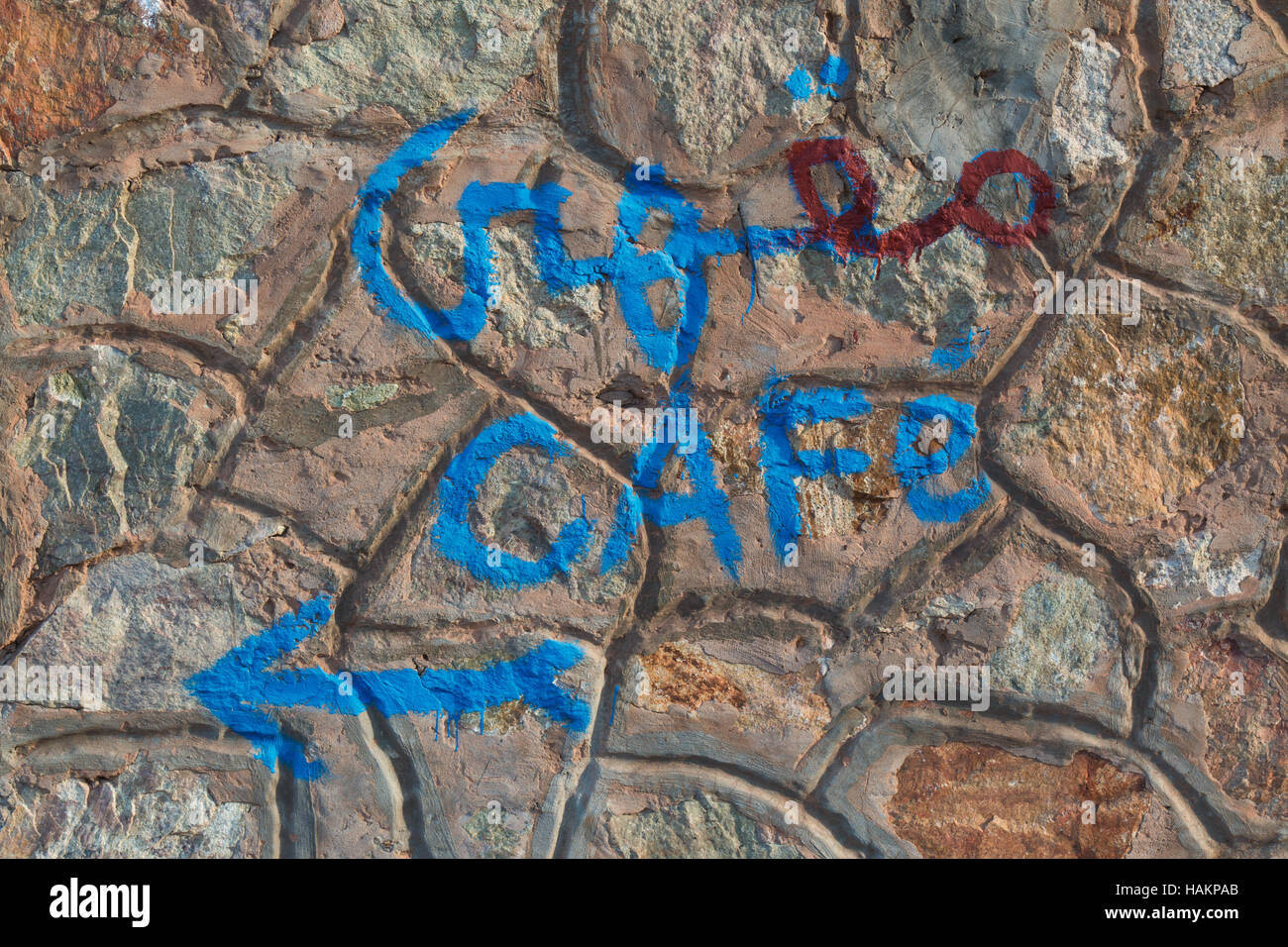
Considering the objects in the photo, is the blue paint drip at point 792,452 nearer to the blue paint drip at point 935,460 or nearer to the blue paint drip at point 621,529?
the blue paint drip at point 935,460

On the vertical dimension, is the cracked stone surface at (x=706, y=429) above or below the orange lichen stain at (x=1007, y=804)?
above

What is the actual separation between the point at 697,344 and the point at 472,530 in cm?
67

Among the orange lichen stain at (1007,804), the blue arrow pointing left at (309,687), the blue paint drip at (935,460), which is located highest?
the blue paint drip at (935,460)

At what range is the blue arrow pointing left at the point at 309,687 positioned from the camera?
189cm

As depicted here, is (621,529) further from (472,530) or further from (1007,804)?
(1007,804)

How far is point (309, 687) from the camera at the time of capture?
6.23 feet

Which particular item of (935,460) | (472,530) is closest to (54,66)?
(472,530)

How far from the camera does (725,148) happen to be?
6.39ft

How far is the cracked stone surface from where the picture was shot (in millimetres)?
1894

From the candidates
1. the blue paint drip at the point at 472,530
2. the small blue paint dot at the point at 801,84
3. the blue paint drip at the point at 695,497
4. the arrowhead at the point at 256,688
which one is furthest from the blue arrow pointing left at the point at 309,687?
the small blue paint dot at the point at 801,84

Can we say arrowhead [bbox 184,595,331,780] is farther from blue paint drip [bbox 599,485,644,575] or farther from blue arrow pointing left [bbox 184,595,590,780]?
blue paint drip [bbox 599,485,644,575]

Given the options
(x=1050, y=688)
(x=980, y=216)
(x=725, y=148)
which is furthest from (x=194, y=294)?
(x=1050, y=688)
